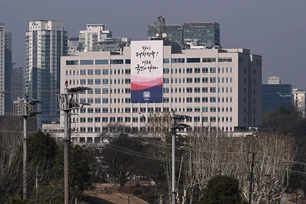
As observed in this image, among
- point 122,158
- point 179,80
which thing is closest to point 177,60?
point 179,80

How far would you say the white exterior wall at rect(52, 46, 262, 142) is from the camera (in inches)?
5792

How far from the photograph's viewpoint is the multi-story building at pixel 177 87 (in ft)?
483

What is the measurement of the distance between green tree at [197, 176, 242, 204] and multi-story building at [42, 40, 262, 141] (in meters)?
90.5

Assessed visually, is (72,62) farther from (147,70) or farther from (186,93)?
(186,93)

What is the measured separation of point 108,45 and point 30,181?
141m

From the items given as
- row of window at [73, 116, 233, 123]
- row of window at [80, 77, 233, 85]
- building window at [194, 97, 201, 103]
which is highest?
row of window at [80, 77, 233, 85]

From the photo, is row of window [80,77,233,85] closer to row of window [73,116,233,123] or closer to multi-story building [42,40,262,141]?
multi-story building [42,40,262,141]

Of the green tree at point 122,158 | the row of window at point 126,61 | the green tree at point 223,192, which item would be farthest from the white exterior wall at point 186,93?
the green tree at point 223,192

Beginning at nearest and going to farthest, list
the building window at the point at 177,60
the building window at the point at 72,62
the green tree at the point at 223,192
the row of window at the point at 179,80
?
the green tree at the point at 223,192 < the row of window at the point at 179,80 < the building window at the point at 177,60 < the building window at the point at 72,62

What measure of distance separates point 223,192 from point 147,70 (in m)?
91.5

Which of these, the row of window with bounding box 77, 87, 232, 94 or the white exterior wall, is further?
the row of window with bounding box 77, 87, 232, 94

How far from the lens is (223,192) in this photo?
53688mm

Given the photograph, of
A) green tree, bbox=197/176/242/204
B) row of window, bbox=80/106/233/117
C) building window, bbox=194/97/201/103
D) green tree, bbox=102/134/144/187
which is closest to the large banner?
row of window, bbox=80/106/233/117

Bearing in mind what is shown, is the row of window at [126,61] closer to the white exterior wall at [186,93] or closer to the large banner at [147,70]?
the white exterior wall at [186,93]
